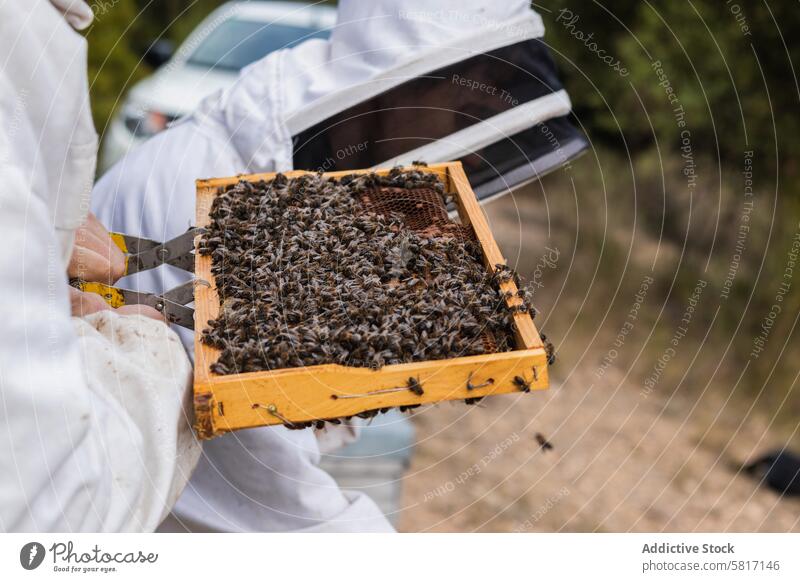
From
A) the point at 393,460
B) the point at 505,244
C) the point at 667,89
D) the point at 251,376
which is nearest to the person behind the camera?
the point at 251,376

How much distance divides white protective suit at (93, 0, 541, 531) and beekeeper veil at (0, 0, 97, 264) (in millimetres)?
1104

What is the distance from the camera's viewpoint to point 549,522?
17.1 ft

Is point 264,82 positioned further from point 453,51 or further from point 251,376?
point 251,376

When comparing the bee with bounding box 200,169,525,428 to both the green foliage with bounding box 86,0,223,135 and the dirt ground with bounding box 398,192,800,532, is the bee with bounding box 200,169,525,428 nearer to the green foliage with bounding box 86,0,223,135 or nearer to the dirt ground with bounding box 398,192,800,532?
the dirt ground with bounding box 398,192,800,532

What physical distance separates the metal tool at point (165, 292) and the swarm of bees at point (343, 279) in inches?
4.5

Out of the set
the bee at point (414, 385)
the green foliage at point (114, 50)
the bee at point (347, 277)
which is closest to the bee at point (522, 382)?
the bee at point (347, 277)

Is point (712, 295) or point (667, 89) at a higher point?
point (667, 89)

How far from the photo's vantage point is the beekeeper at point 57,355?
1.55 m

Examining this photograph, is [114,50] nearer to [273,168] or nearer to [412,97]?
[273,168]

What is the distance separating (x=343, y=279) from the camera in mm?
2264

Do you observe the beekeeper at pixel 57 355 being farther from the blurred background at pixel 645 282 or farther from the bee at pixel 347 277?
the blurred background at pixel 645 282

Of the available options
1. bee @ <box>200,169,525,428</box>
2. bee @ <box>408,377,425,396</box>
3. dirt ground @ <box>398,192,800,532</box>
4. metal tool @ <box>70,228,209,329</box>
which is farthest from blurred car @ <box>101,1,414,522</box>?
bee @ <box>408,377,425,396</box>

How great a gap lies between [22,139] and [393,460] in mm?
3253

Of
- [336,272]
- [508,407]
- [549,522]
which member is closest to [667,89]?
[508,407]
